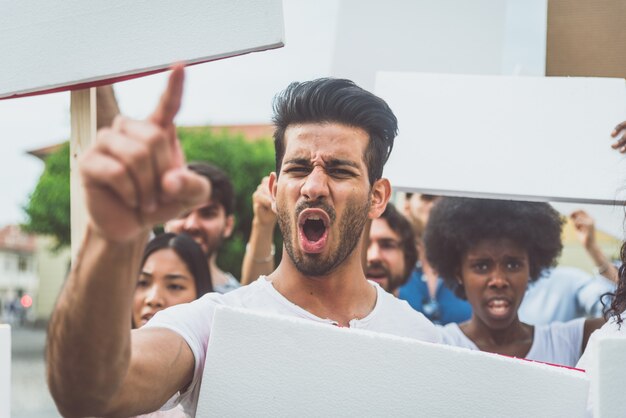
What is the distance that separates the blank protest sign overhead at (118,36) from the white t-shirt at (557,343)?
1453 millimetres

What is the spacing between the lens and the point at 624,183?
2547 mm

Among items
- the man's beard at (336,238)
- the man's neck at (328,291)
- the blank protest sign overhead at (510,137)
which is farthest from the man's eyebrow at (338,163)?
the blank protest sign overhead at (510,137)

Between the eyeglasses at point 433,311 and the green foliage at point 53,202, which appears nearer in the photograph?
the eyeglasses at point 433,311

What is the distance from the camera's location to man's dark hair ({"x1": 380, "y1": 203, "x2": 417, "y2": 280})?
428cm

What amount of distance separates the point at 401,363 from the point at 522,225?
1903 mm

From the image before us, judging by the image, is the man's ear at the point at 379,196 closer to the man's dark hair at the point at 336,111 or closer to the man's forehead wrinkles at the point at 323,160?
the man's dark hair at the point at 336,111

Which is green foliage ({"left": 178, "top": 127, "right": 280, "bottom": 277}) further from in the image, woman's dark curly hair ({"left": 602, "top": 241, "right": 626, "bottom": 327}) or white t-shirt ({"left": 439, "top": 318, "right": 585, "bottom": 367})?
woman's dark curly hair ({"left": 602, "top": 241, "right": 626, "bottom": 327})

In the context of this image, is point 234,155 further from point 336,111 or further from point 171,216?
point 171,216

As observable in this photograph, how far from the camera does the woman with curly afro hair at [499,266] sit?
302cm

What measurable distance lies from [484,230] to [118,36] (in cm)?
194

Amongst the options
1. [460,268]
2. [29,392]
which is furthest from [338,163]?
[29,392]

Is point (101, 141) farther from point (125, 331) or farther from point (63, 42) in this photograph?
point (63, 42)

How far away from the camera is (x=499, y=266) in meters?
3.25

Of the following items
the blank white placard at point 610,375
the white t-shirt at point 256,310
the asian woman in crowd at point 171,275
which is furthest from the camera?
the asian woman in crowd at point 171,275
